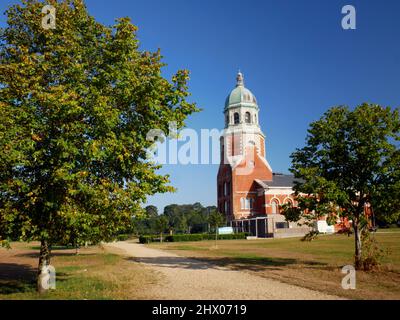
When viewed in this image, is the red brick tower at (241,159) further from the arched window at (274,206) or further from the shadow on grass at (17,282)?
the shadow on grass at (17,282)

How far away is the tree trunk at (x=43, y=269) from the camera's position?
1409 cm

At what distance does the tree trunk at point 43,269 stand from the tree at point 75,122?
0.06 meters

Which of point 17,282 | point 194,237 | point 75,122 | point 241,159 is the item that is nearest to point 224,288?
point 75,122

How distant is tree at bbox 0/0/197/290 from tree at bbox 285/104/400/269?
9.16 m

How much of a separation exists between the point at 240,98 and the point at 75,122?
73266 mm

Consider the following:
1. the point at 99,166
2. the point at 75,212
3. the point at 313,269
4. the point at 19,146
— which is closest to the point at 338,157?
the point at 313,269

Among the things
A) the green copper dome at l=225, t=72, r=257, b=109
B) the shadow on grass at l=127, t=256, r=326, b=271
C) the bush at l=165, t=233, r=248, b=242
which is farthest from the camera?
the green copper dome at l=225, t=72, r=257, b=109


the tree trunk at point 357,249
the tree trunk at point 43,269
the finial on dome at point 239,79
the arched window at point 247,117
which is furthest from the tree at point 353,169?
the finial on dome at point 239,79

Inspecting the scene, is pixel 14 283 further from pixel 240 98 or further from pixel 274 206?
pixel 240 98

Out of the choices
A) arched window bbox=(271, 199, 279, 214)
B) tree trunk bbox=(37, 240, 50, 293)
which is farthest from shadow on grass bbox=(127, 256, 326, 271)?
arched window bbox=(271, 199, 279, 214)

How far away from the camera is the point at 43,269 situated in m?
14.4

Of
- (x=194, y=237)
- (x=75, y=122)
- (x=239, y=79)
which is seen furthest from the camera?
(x=239, y=79)

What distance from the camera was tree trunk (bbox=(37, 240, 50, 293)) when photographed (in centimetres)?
1409

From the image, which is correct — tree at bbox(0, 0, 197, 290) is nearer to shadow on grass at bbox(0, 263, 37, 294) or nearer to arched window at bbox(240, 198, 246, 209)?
shadow on grass at bbox(0, 263, 37, 294)
